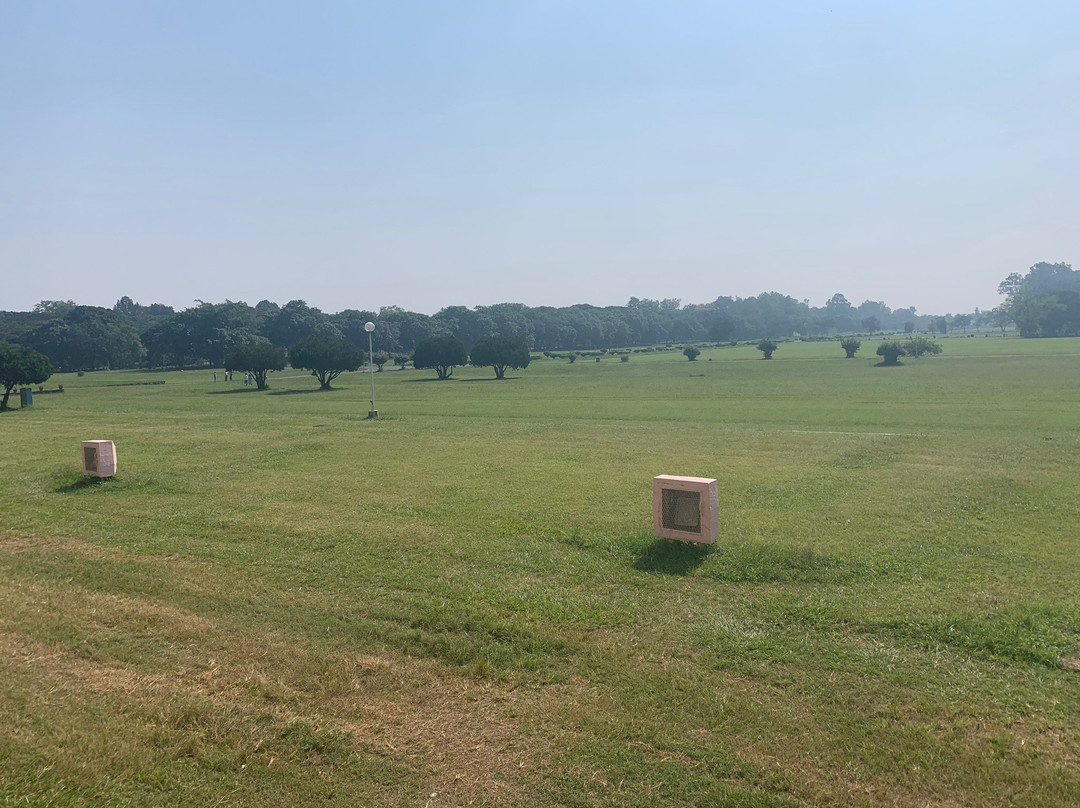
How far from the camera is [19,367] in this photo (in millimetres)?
35125

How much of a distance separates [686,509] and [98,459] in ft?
38.3

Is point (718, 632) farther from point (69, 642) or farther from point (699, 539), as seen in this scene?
point (69, 642)

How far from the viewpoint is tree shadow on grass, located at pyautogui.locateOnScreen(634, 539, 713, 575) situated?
846cm

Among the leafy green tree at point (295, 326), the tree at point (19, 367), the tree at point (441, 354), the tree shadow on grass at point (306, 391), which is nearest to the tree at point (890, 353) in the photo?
the tree at point (441, 354)

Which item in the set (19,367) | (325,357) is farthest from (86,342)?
(19,367)

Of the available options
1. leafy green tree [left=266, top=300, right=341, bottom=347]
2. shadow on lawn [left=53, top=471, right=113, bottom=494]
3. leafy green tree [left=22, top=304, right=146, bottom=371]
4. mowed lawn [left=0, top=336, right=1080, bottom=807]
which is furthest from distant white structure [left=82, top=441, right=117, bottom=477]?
leafy green tree [left=266, top=300, right=341, bottom=347]

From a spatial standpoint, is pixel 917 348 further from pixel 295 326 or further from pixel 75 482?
pixel 295 326

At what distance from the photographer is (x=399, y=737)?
4.95 m

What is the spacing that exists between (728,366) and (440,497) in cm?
5888

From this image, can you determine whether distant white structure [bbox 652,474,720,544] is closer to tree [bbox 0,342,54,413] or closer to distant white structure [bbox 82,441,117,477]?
distant white structure [bbox 82,441,117,477]

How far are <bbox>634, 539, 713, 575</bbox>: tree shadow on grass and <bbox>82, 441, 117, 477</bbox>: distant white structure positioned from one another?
11154mm

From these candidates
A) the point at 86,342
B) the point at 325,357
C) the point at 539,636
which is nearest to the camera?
the point at 539,636

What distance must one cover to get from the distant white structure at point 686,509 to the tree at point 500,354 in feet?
185

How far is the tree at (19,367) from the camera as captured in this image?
34.9 m
